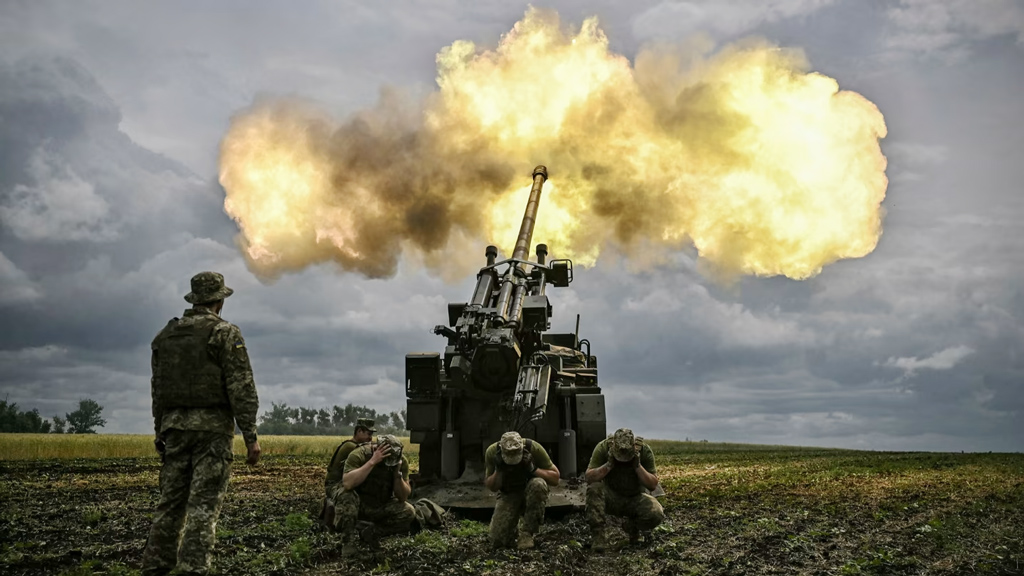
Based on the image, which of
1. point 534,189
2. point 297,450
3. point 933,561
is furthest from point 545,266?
point 297,450

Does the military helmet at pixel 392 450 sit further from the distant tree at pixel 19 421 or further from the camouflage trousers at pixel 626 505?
the distant tree at pixel 19 421

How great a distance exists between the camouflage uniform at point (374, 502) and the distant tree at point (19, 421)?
250ft

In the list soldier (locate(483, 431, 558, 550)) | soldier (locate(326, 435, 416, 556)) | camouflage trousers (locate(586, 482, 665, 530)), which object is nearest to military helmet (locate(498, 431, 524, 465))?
soldier (locate(483, 431, 558, 550))

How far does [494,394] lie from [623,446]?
15.9 ft

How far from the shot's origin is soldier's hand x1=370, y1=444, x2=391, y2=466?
29.5 ft

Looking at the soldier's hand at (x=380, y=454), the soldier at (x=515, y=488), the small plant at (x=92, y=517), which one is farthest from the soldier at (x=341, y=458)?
the small plant at (x=92, y=517)

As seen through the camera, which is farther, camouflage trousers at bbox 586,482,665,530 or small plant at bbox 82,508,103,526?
small plant at bbox 82,508,103,526

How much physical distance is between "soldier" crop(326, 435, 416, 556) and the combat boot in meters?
1.38

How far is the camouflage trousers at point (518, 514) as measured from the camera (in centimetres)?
970

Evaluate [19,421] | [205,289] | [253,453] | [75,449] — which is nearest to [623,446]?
[253,453]

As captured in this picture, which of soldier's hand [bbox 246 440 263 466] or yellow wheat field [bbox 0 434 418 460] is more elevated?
soldier's hand [bbox 246 440 263 466]

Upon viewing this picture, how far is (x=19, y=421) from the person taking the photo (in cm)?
7438

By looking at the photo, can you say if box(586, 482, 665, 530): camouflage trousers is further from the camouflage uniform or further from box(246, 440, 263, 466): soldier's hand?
box(246, 440, 263, 466): soldier's hand

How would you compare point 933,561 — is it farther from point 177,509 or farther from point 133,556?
point 133,556
